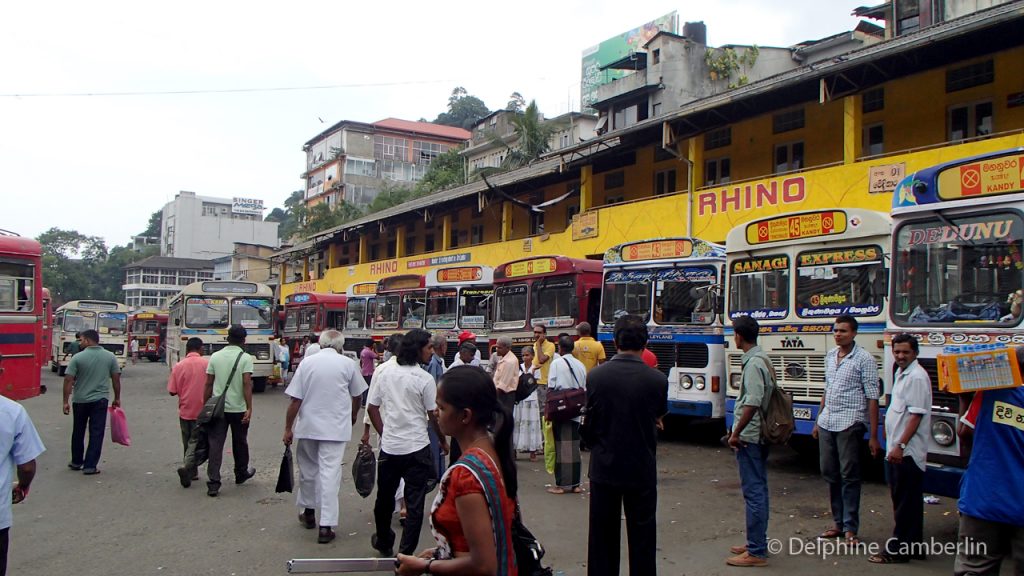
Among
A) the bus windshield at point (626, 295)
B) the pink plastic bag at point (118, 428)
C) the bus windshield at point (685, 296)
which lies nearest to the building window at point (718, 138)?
the bus windshield at point (626, 295)

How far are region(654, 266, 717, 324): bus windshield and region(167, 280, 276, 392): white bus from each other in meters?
13.4

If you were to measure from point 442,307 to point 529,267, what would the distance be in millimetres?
3841

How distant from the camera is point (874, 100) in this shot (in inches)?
805

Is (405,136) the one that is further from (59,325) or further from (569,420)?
(569,420)

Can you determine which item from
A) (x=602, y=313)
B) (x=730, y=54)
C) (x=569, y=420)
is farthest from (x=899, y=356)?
(x=730, y=54)

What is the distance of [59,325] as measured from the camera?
30.3m

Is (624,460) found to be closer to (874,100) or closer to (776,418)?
(776,418)

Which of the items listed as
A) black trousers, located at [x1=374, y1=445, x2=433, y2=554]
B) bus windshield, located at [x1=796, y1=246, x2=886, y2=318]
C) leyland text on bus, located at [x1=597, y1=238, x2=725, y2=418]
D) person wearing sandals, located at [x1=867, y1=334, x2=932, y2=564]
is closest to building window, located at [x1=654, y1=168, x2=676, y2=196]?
leyland text on bus, located at [x1=597, y1=238, x2=725, y2=418]

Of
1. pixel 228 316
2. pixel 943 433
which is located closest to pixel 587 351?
pixel 943 433

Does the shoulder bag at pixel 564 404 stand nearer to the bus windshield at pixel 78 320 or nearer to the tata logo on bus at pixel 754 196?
the tata logo on bus at pixel 754 196

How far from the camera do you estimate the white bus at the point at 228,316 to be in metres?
20.9

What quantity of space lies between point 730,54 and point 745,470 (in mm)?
35761

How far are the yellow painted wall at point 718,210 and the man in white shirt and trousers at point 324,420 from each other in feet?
43.3


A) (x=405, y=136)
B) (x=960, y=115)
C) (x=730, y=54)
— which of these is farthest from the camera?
(x=405, y=136)
